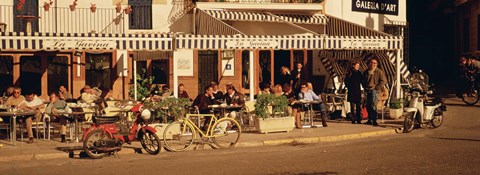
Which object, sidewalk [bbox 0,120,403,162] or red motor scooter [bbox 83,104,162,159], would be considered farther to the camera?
sidewalk [bbox 0,120,403,162]

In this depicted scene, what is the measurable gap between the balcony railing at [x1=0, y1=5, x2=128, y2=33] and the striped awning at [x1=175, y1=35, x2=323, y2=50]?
22.1ft

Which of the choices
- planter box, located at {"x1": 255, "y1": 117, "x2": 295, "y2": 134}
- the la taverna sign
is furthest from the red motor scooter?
the la taverna sign

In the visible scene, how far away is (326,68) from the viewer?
2625 cm

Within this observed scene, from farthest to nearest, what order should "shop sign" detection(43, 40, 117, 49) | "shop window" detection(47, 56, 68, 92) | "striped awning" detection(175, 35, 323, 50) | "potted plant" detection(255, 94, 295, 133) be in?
1. "shop window" detection(47, 56, 68, 92)
2. "striped awning" detection(175, 35, 323, 50)
3. "potted plant" detection(255, 94, 295, 133)
4. "shop sign" detection(43, 40, 117, 49)

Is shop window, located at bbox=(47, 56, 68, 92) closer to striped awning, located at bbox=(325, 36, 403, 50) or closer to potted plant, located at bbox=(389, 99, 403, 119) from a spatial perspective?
striped awning, located at bbox=(325, 36, 403, 50)

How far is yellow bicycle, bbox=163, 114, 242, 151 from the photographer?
1520 cm

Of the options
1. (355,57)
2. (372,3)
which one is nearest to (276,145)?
(355,57)

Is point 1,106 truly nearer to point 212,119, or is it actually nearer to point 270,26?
point 212,119

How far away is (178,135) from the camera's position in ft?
51.3

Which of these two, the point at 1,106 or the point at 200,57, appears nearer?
the point at 1,106

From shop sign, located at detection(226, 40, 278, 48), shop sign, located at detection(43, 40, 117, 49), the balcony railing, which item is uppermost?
the balcony railing

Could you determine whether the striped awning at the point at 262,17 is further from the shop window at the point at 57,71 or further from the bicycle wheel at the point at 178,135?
the bicycle wheel at the point at 178,135

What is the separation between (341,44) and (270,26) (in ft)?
21.5

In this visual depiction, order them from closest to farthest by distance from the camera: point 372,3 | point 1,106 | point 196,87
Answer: point 1,106 → point 196,87 → point 372,3
